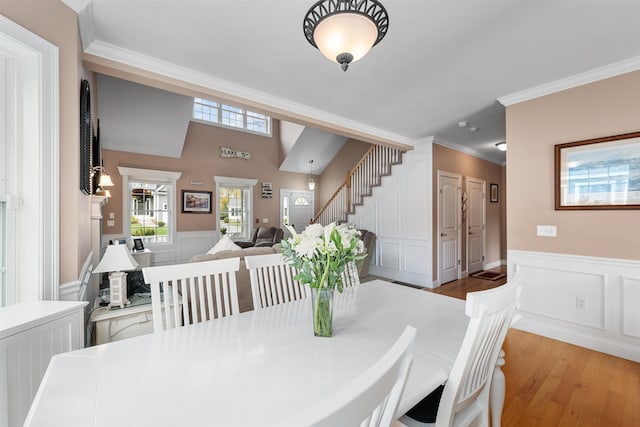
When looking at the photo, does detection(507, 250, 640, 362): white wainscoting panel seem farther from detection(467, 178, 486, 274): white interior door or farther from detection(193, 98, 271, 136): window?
detection(193, 98, 271, 136): window

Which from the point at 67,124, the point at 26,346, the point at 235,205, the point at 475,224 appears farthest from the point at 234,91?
the point at 475,224

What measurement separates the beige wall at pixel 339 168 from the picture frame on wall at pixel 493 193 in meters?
3.07

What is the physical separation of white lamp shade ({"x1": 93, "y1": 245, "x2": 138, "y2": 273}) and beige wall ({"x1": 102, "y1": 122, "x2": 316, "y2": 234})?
13.8 feet

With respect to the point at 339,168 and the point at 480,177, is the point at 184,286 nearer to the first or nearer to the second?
the point at 480,177

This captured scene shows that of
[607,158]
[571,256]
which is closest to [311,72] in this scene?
[607,158]

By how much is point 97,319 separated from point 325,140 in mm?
6397

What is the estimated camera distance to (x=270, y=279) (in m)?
1.82

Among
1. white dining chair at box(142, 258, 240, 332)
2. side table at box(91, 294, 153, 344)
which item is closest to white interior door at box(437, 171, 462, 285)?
white dining chair at box(142, 258, 240, 332)

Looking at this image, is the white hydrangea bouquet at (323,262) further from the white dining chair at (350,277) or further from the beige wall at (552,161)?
the beige wall at (552,161)

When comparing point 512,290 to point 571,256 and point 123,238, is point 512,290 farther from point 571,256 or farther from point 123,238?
point 123,238

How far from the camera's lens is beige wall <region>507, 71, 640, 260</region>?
2531 mm

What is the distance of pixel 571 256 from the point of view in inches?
110

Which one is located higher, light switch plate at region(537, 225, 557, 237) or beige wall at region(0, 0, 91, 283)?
beige wall at region(0, 0, 91, 283)

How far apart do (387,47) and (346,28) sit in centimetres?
107
